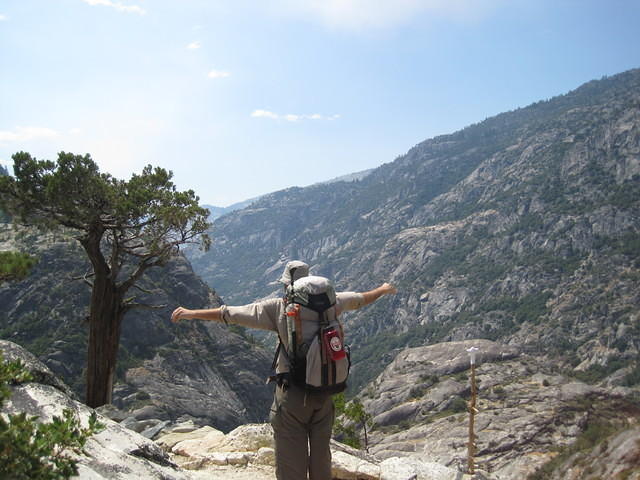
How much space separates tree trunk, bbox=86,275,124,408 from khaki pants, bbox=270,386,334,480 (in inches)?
292

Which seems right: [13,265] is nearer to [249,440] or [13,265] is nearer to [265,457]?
[265,457]

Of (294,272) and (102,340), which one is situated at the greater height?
(294,272)

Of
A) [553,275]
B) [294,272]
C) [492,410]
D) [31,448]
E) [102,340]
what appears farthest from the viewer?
[553,275]

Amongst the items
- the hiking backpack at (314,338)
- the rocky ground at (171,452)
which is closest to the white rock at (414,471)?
the rocky ground at (171,452)

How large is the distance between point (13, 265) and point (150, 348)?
66318 millimetres

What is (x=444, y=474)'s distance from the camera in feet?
24.0

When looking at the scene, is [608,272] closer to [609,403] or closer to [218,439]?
[609,403]

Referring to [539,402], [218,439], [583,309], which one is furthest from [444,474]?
[583,309]

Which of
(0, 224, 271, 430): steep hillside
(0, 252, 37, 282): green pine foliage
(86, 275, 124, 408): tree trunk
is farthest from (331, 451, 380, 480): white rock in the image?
(0, 224, 271, 430): steep hillside

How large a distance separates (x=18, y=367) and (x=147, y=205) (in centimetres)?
931

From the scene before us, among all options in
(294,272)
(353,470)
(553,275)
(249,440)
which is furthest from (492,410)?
(553,275)

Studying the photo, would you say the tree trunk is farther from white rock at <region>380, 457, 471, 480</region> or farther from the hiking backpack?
the hiking backpack

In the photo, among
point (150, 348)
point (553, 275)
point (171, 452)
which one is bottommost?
point (553, 275)

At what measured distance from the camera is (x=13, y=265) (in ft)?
14.3
